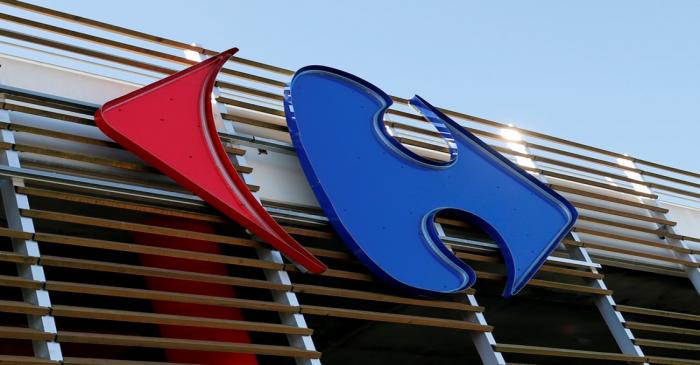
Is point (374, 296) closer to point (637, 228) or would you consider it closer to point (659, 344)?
point (659, 344)

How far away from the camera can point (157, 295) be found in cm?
607

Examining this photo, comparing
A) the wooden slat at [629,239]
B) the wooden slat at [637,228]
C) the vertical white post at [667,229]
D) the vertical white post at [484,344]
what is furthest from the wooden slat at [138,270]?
the vertical white post at [667,229]

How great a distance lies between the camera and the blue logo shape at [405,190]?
7.46 metres

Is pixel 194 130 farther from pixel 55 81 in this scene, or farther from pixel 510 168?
pixel 510 168

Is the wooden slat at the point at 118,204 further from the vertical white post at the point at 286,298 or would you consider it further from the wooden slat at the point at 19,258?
the wooden slat at the point at 19,258

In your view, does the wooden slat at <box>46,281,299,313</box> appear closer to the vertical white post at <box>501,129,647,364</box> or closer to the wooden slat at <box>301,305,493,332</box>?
the wooden slat at <box>301,305,493,332</box>

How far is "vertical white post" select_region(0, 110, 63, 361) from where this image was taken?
5520 mm

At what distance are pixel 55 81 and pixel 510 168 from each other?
3.97 m

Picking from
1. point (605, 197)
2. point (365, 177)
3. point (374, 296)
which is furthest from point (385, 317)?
point (605, 197)

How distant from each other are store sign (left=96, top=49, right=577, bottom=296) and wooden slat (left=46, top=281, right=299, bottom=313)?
0.43 metres

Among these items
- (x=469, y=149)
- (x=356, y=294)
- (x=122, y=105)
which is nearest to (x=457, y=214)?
(x=469, y=149)

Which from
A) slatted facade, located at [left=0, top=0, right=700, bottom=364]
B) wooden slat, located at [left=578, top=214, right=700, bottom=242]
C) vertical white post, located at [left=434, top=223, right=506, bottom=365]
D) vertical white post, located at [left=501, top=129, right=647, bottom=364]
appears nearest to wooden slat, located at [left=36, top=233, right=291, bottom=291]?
slatted facade, located at [left=0, top=0, right=700, bottom=364]

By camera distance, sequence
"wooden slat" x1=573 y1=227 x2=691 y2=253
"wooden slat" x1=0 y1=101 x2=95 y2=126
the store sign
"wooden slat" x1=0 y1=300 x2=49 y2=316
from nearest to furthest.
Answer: "wooden slat" x1=0 y1=300 x2=49 y2=316 → "wooden slat" x1=0 y1=101 x2=95 y2=126 → the store sign → "wooden slat" x1=573 y1=227 x2=691 y2=253

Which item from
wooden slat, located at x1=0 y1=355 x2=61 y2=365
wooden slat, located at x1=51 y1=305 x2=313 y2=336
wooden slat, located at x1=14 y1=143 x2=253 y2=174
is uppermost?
wooden slat, located at x1=14 y1=143 x2=253 y2=174
